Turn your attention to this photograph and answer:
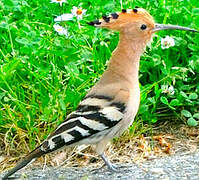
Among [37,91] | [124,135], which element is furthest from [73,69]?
[124,135]

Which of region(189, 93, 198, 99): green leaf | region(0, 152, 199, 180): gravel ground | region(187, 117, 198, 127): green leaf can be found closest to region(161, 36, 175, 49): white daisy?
region(189, 93, 198, 99): green leaf

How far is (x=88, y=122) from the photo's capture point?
322 cm

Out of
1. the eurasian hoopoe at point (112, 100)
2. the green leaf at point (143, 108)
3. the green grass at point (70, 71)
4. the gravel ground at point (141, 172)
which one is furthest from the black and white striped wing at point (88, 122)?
the green leaf at point (143, 108)

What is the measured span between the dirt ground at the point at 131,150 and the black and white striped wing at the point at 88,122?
46 cm

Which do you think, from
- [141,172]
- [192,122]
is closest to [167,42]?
[192,122]

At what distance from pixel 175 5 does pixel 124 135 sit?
3.66 ft

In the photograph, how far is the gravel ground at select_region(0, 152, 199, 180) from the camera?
3320 millimetres

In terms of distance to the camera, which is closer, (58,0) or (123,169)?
(123,169)

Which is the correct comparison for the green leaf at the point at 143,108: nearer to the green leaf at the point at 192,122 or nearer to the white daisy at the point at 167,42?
the green leaf at the point at 192,122

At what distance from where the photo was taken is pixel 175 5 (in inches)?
172

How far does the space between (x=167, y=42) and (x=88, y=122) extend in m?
1.03

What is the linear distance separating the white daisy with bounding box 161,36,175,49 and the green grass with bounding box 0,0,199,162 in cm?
11

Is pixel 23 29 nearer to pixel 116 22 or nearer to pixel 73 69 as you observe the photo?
pixel 73 69

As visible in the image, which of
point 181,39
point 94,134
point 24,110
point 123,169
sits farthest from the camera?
point 181,39
